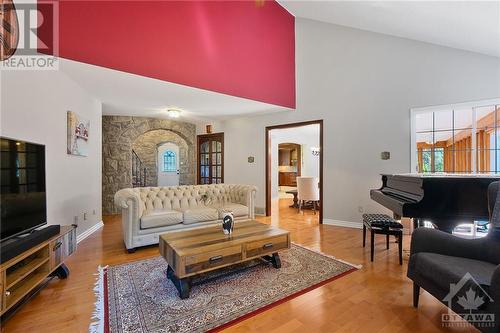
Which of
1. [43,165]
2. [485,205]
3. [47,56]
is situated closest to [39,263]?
[43,165]

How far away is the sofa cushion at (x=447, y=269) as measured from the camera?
1479 millimetres

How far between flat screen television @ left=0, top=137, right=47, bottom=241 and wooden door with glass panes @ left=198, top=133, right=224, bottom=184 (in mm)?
4524

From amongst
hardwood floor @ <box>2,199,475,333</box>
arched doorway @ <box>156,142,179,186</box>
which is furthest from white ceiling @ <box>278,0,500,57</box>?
arched doorway @ <box>156,142,179,186</box>

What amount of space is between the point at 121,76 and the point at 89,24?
0.64m

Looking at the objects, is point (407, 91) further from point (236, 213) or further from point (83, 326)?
point (83, 326)

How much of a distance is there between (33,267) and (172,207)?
7.05 ft

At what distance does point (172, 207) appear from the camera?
158 inches

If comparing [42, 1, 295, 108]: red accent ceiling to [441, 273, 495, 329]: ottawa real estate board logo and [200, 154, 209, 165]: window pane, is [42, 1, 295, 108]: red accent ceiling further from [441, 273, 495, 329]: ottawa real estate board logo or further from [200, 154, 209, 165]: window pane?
[441, 273, 495, 329]: ottawa real estate board logo

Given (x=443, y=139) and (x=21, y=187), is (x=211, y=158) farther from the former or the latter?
(x=443, y=139)

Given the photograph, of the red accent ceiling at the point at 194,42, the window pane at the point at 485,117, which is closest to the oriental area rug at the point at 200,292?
the red accent ceiling at the point at 194,42

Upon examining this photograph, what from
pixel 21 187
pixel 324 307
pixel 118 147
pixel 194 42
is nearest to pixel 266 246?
pixel 324 307

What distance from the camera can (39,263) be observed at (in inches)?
78.7

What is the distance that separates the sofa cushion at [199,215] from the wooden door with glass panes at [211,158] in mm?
2811

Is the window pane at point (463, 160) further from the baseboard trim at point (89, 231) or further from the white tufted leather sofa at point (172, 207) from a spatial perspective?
the baseboard trim at point (89, 231)
